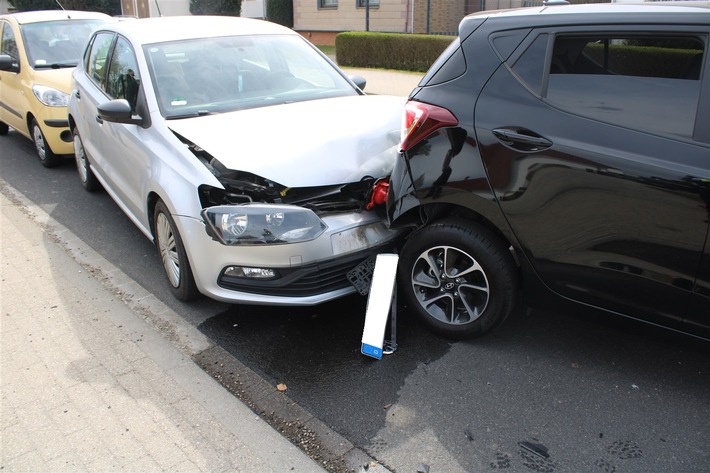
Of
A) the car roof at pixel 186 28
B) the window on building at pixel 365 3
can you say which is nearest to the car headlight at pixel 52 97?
the car roof at pixel 186 28

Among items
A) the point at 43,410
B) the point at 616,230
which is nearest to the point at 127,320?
the point at 43,410

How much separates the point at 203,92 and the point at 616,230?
10.4 ft

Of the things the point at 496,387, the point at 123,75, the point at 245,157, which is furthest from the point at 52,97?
the point at 496,387

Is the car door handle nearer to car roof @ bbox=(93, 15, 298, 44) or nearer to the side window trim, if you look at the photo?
the side window trim

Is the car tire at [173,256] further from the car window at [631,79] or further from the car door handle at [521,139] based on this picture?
the car window at [631,79]

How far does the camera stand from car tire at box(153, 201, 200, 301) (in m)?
4.05

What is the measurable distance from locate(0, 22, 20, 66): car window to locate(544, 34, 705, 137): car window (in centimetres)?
738

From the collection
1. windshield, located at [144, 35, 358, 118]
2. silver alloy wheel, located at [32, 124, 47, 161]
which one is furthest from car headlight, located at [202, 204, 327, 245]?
silver alloy wheel, located at [32, 124, 47, 161]

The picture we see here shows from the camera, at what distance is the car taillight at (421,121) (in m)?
3.45

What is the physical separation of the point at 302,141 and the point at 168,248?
4.11 feet

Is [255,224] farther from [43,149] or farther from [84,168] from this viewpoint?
[43,149]

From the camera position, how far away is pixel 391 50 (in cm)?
1716

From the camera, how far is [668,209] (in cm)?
284

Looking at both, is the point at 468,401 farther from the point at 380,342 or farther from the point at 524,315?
the point at 524,315
